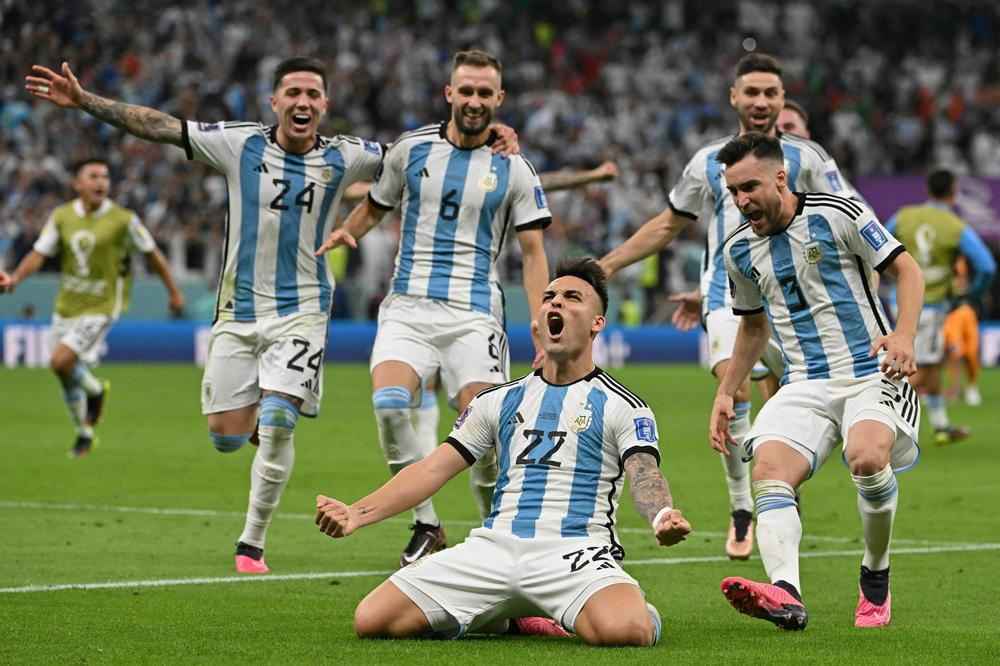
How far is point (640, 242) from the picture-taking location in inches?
360

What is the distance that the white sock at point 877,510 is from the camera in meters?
6.78

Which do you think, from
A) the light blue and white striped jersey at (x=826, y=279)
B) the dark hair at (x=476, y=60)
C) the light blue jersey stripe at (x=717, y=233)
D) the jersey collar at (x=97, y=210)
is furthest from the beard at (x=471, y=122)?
the jersey collar at (x=97, y=210)

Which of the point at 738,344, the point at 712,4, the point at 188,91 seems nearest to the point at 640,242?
the point at 738,344

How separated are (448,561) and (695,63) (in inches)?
1135

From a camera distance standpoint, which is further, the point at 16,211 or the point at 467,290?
the point at 16,211

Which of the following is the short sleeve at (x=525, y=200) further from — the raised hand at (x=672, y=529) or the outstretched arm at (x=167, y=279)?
the outstretched arm at (x=167, y=279)

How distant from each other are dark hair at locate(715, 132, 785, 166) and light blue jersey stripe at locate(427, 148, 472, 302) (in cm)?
242

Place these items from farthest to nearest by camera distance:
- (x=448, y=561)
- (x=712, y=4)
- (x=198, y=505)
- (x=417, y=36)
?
(x=712, y=4) < (x=417, y=36) < (x=198, y=505) < (x=448, y=561)

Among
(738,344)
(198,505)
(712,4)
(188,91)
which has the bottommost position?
(198,505)

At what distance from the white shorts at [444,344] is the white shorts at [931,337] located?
8.21 meters

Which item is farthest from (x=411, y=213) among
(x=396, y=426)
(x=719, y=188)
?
(x=719, y=188)

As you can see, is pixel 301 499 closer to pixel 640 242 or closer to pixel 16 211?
pixel 640 242

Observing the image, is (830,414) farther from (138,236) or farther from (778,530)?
(138,236)

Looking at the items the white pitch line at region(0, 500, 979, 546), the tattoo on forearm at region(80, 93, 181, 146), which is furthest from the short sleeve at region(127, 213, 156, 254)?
the tattoo on forearm at region(80, 93, 181, 146)
